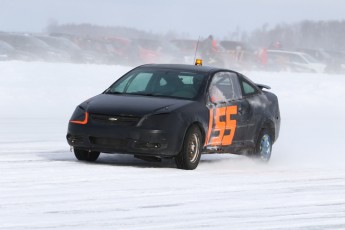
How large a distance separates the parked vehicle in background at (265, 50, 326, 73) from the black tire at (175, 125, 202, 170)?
37.0m

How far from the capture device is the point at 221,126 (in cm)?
1354

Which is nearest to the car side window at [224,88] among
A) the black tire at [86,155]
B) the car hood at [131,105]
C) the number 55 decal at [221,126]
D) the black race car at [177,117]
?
the black race car at [177,117]

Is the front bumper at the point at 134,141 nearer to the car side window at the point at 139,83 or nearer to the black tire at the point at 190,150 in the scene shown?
the black tire at the point at 190,150

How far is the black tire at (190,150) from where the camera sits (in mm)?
12602

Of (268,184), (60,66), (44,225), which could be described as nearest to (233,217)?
(44,225)

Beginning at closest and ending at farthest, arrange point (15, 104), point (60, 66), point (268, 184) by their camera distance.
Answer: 1. point (268, 184)
2. point (15, 104)
3. point (60, 66)

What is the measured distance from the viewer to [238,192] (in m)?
10.8

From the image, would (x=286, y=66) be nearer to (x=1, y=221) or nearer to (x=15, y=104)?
(x=15, y=104)

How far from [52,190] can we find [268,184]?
103 inches

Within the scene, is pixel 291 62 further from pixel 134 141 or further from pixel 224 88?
pixel 134 141

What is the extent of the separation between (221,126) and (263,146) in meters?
1.44

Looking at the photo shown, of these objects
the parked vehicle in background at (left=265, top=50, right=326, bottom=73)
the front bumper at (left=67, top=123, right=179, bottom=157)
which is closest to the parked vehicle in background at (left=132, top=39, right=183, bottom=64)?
the parked vehicle in background at (left=265, top=50, right=326, bottom=73)

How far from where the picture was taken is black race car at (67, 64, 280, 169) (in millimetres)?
12438

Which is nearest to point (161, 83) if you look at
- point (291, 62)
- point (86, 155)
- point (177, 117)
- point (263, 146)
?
point (177, 117)
